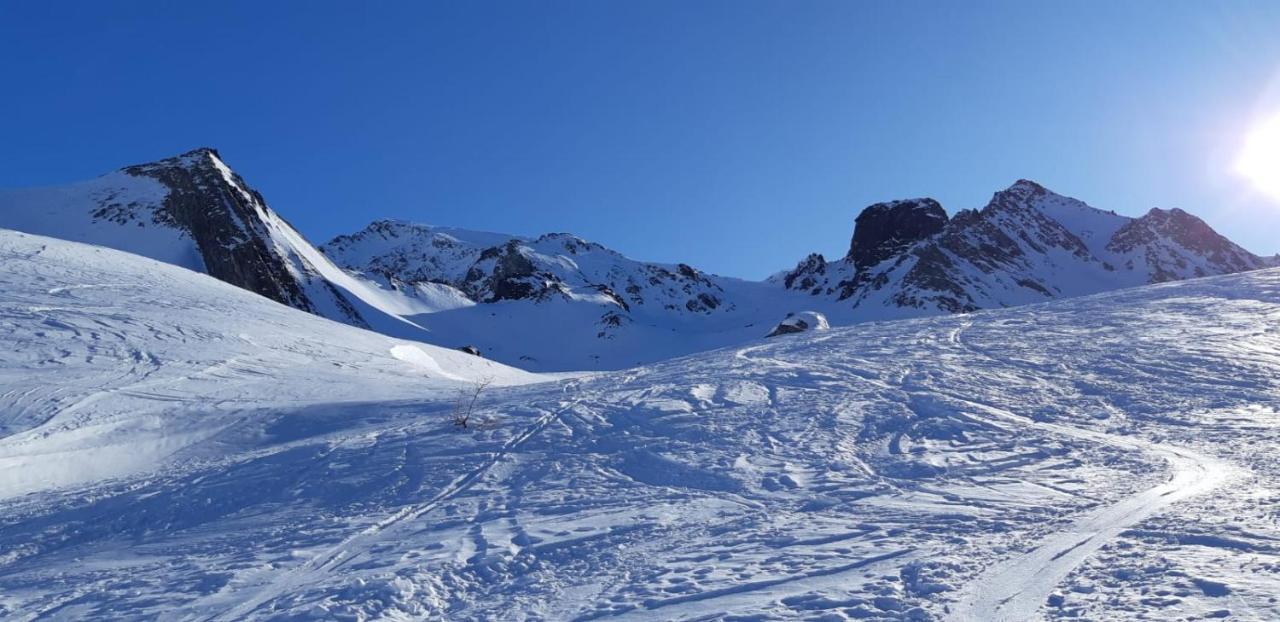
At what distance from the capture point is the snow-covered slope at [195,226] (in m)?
50.2

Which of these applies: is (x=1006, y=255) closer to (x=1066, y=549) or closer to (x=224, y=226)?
(x=224, y=226)

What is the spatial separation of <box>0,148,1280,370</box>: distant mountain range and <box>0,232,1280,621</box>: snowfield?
130 ft

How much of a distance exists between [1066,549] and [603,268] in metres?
148

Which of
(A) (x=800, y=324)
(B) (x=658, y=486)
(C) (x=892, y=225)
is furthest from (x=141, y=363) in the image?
(C) (x=892, y=225)

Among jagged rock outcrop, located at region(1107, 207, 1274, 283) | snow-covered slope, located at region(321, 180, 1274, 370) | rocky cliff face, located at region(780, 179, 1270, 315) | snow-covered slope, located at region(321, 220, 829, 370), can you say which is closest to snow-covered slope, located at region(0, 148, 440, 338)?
snow-covered slope, located at region(321, 220, 829, 370)

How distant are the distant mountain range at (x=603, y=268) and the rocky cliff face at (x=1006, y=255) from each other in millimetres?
416

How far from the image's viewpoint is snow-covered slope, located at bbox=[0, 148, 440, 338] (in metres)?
50.2

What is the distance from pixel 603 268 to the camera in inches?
6033

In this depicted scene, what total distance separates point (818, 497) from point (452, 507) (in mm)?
3793

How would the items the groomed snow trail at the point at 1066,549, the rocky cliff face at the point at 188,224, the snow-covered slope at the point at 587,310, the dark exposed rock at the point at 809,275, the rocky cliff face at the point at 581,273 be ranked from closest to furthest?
the groomed snow trail at the point at 1066,549 < the rocky cliff face at the point at 188,224 < the snow-covered slope at the point at 587,310 < the rocky cliff face at the point at 581,273 < the dark exposed rock at the point at 809,275

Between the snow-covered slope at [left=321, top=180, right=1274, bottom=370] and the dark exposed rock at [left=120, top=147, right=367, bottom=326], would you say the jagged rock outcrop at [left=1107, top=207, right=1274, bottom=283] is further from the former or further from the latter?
the dark exposed rock at [left=120, top=147, right=367, bottom=326]

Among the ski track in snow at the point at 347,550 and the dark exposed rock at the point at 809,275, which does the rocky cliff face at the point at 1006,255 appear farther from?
the ski track in snow at the point at 347,550

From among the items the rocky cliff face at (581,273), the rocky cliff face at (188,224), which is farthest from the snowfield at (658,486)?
the rocky cliff face at (581,273)

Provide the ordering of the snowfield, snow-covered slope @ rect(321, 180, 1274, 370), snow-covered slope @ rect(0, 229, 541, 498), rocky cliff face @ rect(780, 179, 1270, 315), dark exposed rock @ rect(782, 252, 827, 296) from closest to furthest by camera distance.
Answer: the snowfield → snow-covered slope @ rect(0, 229, 541, 498) → snow-covered slope @ rect(321, 180, 1274, 370) → rocky cliff face @ rect(780, 179, 1270, 315) → dark exposed rock @ rect(782, 252, 827, 296)
